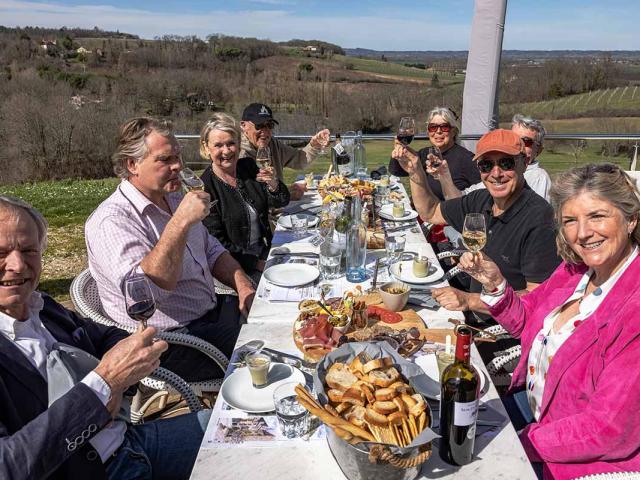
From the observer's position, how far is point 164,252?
2225mm

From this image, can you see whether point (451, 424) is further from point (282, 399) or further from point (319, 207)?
point (319, 207)

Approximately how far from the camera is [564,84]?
79.2 feet

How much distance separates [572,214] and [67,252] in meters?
5.11

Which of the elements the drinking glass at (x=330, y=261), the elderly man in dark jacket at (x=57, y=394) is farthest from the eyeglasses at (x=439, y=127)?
the elderly man in dark jacket at (x=57, y=394)

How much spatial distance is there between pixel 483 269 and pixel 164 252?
138 centimetres

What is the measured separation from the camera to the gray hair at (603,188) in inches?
65.1

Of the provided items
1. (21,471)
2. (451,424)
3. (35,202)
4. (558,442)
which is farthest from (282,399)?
(35,202)

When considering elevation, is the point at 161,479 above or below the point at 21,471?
below

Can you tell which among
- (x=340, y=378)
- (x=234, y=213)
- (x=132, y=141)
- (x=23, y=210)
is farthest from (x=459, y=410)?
(x=234, y=213)

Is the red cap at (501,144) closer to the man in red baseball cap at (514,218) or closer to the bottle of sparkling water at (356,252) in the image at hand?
the man in red baseball cap at (514,218)

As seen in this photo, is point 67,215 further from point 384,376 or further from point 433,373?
point 384,376

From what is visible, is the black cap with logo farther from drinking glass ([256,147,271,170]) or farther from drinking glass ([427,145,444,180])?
drinking glass ([427,145,444,180])

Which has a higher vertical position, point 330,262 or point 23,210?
point 23,210

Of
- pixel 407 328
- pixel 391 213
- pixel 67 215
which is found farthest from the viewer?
pixel 67 215
